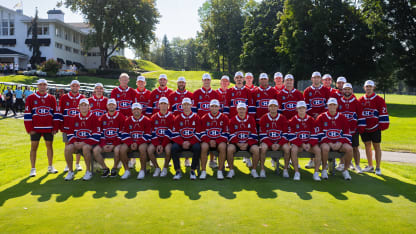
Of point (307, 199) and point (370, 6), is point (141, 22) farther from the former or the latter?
point (307, 199)

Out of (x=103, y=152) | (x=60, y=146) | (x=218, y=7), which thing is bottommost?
(x=60, y=146)

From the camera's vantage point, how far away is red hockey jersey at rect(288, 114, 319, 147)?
7203 mm

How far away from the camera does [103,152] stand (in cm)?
734

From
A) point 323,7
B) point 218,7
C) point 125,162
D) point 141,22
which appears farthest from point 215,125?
point 218,7

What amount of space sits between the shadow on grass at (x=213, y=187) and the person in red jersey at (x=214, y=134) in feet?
1.72

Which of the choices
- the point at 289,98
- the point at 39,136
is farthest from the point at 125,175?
the point at 289,98

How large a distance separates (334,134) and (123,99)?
5.35m

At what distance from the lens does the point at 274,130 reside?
7.25 metres

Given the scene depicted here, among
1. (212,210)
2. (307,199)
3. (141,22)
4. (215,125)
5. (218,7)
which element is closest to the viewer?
(212,210)

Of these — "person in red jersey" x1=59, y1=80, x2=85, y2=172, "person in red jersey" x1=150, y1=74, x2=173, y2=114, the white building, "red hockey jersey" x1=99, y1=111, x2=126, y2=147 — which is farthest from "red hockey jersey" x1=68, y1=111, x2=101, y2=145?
the white building

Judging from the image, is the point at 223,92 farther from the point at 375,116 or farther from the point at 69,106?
the point at 69,106

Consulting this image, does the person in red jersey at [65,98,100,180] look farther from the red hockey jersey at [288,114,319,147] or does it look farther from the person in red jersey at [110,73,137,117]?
the red hockey jersey at [288,114,319,147]

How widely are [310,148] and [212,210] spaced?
3354 mm

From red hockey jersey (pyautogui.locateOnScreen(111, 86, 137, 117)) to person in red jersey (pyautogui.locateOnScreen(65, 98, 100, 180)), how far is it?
36.1 inches
